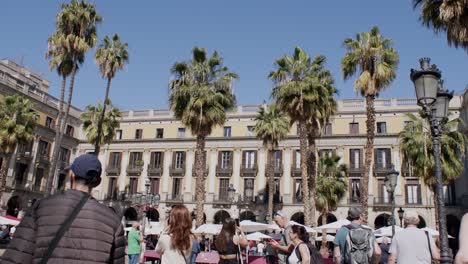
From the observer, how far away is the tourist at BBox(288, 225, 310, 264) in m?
5.89

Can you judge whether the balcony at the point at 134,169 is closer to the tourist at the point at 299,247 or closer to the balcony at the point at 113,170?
the balcony at the point at 113,170

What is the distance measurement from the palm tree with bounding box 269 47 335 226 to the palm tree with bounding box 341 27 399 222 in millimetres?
2087

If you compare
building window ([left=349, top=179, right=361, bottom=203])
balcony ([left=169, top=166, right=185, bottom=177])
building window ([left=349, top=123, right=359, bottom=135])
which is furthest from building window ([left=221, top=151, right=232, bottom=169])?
building window ([left=349, top=123, right=359, bottom=135])

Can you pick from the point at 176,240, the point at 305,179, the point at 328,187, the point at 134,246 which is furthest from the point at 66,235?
the point at 328,187

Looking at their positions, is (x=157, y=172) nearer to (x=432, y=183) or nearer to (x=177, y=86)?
(x=177, y=86)

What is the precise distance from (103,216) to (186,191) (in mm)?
43095

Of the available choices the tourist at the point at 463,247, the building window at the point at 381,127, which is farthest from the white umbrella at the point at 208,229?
the building window at the point at 381,127

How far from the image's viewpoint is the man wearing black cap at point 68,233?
269 cm

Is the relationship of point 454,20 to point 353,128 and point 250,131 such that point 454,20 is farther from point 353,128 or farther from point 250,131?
point 250,131

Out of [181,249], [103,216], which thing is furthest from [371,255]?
[103,216]

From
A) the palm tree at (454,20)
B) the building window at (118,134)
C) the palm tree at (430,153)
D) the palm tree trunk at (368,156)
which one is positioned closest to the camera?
the palm tree at (454,20)

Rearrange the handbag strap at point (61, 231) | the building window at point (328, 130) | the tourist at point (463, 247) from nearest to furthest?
the tourist at point (463, 247) < the handbag strap at point (61, 231) < the building window at point (328, 130)

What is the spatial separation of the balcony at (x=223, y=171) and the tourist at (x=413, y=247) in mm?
38528

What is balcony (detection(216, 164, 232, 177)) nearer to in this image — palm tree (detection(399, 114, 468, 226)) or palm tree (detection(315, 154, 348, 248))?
palm tree (detection(315, 154, 348, 248))
